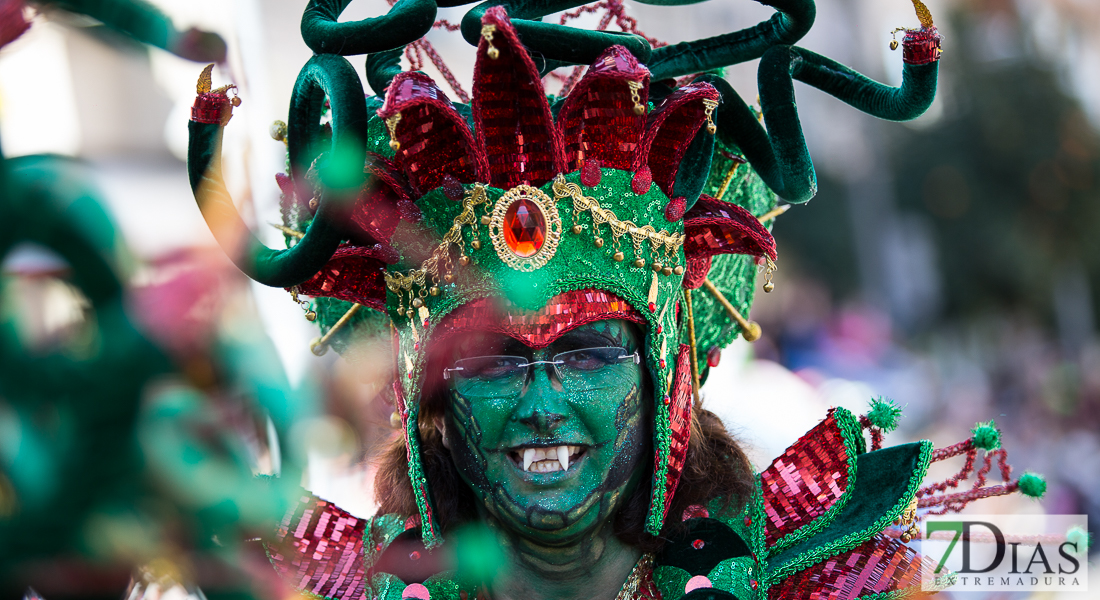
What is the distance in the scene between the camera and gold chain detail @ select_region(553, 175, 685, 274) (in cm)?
227

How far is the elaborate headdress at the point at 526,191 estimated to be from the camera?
2.19 metres

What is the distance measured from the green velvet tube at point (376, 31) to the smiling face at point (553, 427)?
2.28 ft

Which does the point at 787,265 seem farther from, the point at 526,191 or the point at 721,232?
the point at 526,191

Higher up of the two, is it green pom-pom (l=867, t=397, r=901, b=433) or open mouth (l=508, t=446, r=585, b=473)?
green pom-pom (l=867, t=397, r=901, b=433)

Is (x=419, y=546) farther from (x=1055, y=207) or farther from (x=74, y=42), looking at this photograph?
(x=1055, y=207)

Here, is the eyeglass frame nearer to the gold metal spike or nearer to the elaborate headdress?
the elaborate headdress

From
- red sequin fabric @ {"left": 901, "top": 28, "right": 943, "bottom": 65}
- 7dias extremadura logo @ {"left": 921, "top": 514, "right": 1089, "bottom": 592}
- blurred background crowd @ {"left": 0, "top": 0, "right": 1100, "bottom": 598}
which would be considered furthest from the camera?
7dias extremadura logo @ {"left": 921, "top": 514, "right": 1089, "bottom": 592}

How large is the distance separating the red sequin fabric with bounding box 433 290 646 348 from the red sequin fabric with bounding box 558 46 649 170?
0.32 m

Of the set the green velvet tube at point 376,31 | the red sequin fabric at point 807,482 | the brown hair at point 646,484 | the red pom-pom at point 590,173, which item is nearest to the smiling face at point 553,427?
the brown hair at point 646,484

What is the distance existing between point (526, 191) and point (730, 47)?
2.33 feet

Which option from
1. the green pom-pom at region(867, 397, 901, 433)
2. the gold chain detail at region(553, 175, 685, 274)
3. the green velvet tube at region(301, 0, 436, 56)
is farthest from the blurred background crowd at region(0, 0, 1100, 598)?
the gold chain detail at region(553, 175, 685, 274)

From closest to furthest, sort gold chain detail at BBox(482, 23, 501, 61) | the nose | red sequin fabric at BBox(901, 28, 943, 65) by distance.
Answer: gold chain detail at BBox(482, 23, 501, 61)
the nose
red sequin fabric at BBox(901, 28, 943, 65)

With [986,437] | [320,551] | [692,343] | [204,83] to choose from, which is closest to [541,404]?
[692,343]

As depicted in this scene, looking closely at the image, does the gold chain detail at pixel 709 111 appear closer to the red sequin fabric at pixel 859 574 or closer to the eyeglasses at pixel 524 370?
the eyeglasses at pixel 524 370
